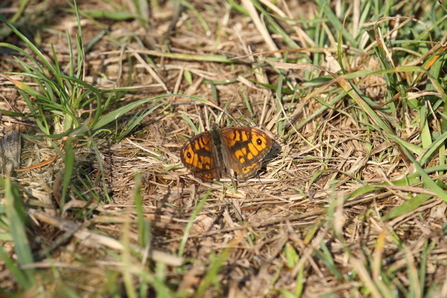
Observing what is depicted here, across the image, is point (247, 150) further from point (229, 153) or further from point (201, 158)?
point (201, 158)

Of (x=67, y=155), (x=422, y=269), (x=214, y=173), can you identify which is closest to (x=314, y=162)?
(x=214, y=173)

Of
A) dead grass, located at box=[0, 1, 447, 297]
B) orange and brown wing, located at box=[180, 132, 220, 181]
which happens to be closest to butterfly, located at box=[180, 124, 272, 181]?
orange and brown wing, located at box=[180, 132, 220, 181]

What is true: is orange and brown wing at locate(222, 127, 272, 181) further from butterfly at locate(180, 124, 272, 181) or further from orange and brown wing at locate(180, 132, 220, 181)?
orange and brown wing at locate(180, 132, 220, 181)

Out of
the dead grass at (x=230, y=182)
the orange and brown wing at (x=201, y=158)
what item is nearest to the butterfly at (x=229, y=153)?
the orange and brown wing at (x=201, y=158)

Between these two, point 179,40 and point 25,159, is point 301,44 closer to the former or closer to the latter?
point 179,40

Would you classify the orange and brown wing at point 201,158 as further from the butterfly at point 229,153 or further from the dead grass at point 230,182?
the dead grass at point 230,182

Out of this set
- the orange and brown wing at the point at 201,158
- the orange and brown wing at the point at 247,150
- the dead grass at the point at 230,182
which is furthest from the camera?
the orange and brown wing at the point at 247,150

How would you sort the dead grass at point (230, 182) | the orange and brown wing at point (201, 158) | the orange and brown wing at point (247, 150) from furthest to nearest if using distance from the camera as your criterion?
the orange and brown wing at point (247, 150) → the orange and brown wing at point (201, 158) → the dead grass at point (230, 182)

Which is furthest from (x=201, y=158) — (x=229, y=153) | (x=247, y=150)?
(x=247, y=150)
